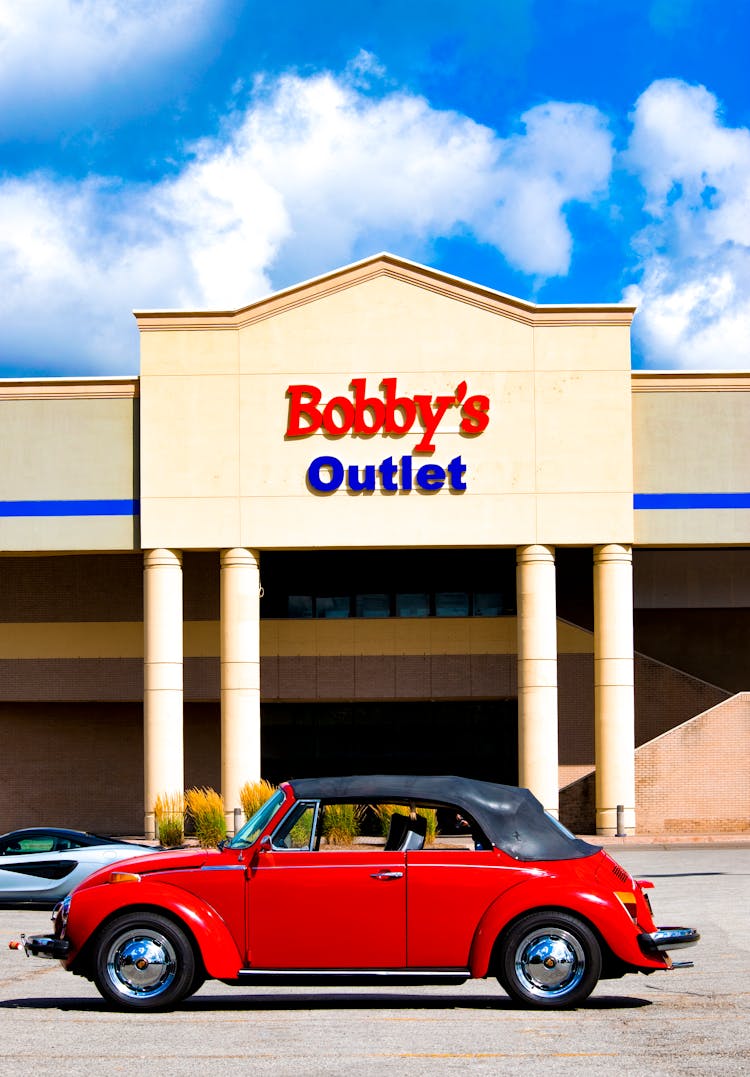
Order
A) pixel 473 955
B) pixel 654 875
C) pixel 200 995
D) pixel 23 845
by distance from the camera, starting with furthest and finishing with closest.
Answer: pixel 654 875, pixel 23 845, pixel 200 995, pixel 473 955

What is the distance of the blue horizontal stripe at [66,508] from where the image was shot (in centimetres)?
3488

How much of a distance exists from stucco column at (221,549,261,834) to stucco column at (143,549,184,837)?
3.46 feet

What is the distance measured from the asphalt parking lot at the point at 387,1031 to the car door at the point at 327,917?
43 centimetres

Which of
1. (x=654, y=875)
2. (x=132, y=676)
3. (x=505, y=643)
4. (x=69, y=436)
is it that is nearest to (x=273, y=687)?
(x=132, y=676)

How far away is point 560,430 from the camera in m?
34.1

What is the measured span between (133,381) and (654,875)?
17775 mm

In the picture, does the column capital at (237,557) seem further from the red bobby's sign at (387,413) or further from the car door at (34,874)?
the car door at (34,874)

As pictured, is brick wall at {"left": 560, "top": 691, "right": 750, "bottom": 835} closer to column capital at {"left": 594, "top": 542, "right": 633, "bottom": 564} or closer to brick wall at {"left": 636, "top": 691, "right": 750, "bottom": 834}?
brick wall at {"left": 636, "top": 691, "right": 750, "bottom": 834}

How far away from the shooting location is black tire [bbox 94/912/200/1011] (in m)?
10.9

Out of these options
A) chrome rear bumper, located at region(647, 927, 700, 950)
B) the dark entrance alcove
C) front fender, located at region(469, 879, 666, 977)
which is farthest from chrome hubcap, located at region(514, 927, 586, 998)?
the dark entrance alcove

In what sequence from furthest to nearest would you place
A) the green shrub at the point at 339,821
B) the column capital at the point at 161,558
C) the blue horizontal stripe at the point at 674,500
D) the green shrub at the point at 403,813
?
1. the blue horizontal stripe at the point at 674,500
2. the column capital at the point at 161,558
3. the green shrub at the point at 339,821
4. the green shrub at the point at 403,813

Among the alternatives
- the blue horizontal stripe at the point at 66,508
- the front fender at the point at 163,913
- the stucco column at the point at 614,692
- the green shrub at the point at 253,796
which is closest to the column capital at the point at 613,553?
the stucco column at the point at 614,692

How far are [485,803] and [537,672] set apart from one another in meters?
22.8

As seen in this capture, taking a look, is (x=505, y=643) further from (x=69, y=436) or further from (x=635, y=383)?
(x=69, y=436)
